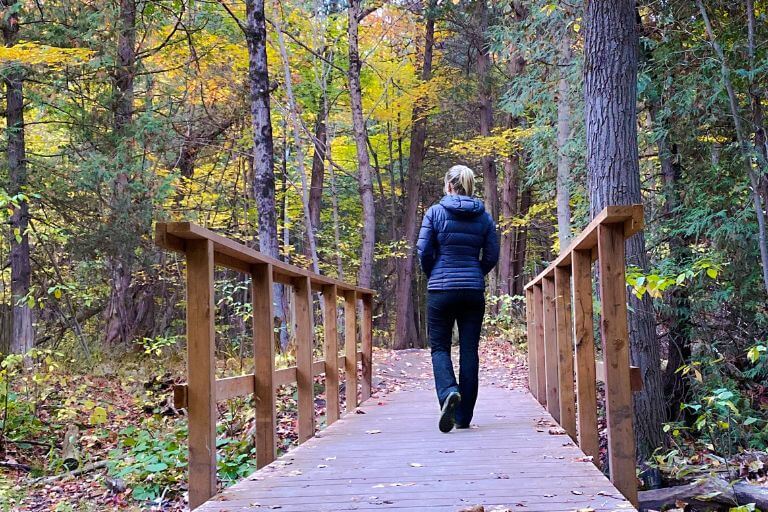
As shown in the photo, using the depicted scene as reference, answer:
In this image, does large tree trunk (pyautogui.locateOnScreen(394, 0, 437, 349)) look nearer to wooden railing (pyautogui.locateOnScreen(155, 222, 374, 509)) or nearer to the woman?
wooden railing (pyautogui.locateOnScreen(155, 222, 374, 509))

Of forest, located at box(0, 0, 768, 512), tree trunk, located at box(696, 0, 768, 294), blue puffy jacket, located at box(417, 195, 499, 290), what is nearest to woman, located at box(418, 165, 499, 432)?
blue puffy jacket, located at box(417, 195, 499, 290)

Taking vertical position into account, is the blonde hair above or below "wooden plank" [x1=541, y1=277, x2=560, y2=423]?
above

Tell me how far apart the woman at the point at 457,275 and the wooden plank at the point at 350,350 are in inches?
70.9

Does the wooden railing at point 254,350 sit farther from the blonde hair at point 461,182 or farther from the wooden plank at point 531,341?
the wooden plank at point 531,341

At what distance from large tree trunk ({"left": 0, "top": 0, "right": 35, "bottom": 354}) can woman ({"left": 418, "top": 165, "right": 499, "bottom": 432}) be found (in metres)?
7.65

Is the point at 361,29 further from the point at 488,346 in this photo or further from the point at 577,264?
the point at 577,264

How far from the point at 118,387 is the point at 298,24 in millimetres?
10860

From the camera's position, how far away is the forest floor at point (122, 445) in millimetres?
5488

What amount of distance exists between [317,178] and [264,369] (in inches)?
622

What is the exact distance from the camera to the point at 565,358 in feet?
15.9

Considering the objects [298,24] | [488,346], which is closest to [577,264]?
[488,346]

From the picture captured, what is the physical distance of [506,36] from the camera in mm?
11695

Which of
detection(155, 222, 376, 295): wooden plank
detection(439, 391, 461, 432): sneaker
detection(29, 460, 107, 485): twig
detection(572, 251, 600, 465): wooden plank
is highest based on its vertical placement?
detection(155, 222, 376, 295): wooden plank

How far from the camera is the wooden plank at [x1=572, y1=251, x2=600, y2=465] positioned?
387 centimetres
